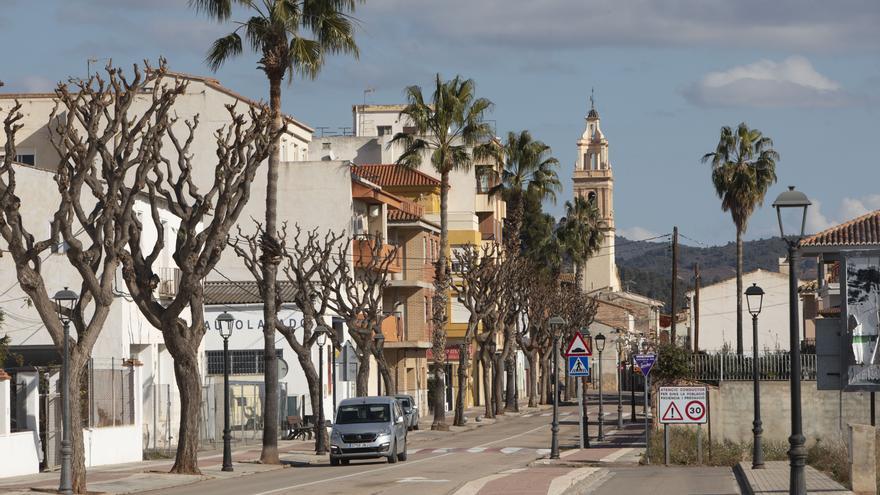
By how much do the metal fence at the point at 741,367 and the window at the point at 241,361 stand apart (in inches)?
874

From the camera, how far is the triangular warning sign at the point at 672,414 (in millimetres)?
34375

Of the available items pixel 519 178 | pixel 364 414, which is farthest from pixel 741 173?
pixel 364 414

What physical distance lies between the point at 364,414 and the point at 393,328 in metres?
35.8

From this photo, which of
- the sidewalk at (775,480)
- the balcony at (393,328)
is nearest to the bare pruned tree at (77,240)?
the sidewalk at (775,480)

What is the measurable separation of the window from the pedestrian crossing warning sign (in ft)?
80.2

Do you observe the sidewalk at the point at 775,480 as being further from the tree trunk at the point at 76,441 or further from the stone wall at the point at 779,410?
the tree trunk at the point at 76,441

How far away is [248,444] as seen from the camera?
53656 mm

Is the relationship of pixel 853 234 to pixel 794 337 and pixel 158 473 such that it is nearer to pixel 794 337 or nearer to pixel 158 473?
pixel 158 473

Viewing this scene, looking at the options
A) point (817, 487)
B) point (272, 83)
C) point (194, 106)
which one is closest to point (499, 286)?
point (194, 106)

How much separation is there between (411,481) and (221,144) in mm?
10698

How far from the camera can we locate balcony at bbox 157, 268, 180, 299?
4803 cm

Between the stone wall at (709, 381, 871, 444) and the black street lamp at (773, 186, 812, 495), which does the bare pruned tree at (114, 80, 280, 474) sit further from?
the stone wall at (709, 381, 871, 444)

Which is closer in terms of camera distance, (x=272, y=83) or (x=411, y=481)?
(x=411, y=481)

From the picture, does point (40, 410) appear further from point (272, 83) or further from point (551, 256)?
point (551, 256)
